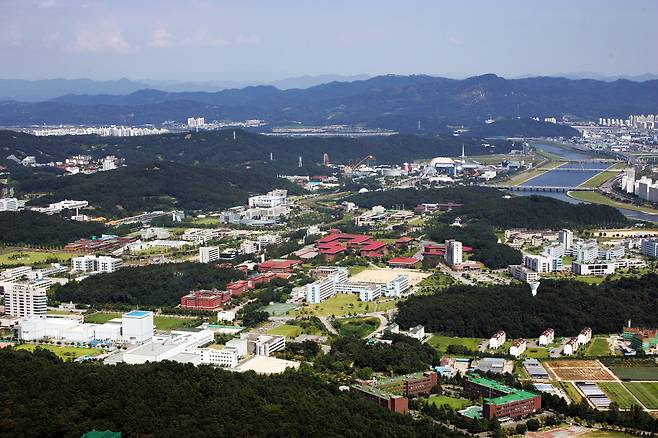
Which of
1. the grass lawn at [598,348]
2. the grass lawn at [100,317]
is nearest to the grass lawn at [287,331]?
the grass lawn at [100,317]

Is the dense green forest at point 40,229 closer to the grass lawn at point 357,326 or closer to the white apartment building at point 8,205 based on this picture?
the white apartment building at point 8,205

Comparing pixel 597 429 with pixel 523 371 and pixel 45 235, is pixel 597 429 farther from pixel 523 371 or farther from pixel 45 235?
pixel 45 235

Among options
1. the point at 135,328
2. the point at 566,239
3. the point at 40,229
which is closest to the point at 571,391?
the point at 135,328

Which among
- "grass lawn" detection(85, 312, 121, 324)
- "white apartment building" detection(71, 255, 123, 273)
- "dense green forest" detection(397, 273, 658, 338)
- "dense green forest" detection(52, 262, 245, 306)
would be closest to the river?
"dense green forest" detection(397, 273, 658, 338)

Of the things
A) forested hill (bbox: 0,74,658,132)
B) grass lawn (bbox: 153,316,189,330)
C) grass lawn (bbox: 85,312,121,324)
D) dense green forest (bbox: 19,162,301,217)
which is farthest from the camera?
forested hill (bbox: 0,74,658,132)

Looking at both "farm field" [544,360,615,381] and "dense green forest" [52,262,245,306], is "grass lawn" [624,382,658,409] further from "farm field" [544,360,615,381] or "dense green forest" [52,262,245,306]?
"dense green forest" [52,262,245,306]

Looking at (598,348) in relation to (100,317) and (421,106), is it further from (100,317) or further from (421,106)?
(421,106)
